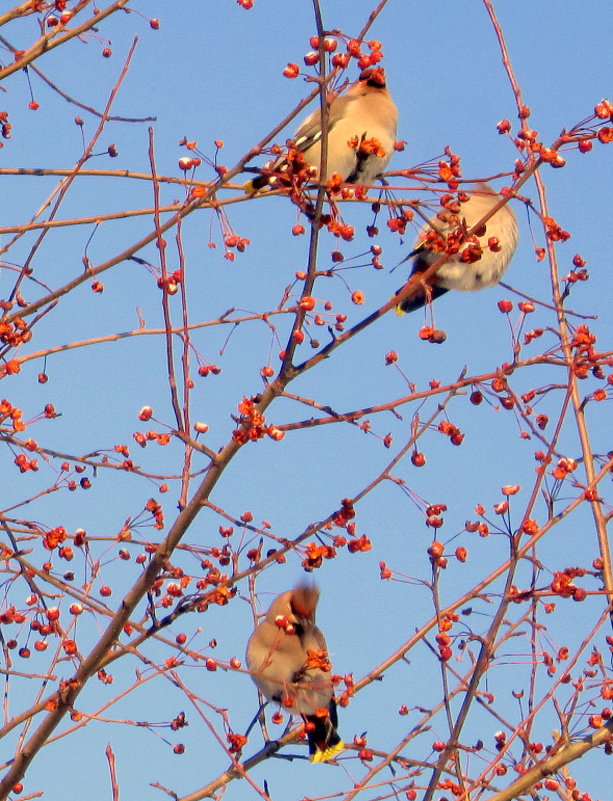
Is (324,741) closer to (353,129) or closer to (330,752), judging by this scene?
(330,752)

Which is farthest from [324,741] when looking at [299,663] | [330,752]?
[299,663]

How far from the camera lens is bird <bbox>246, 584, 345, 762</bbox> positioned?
12.0 ft

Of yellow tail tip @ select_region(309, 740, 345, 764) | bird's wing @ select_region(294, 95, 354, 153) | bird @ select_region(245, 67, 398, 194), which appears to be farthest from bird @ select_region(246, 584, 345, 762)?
bird's wing @ select_region(294, 95, 354, 153)

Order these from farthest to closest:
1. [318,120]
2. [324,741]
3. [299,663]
→ [318,120], [299,663], [324,741]

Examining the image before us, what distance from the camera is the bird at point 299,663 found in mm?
3654

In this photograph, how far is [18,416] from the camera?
3443mm

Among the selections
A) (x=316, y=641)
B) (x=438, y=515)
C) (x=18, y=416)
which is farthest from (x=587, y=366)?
(x=316, y=641)

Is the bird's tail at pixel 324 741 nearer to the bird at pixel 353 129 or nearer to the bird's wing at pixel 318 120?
the bird at pixel 353 129

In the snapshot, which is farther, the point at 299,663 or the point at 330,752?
the point at 299,663

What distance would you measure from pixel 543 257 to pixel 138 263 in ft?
3.76

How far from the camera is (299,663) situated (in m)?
4.11

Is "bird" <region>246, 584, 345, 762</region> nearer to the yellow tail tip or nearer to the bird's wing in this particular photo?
the yellow tail tip

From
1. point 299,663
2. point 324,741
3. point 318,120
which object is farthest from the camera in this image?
point 318,120

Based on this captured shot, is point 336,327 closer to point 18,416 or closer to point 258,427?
point 258,427
